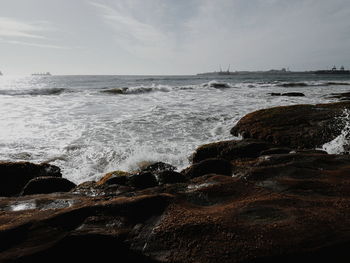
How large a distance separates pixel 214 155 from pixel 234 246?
462 cm

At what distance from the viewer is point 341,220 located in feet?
7.45

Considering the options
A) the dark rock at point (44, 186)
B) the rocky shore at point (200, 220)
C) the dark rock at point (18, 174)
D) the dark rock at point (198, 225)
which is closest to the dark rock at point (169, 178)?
the rocky shore at point (200, 220)

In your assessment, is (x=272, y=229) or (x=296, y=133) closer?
(x=272, y=229)

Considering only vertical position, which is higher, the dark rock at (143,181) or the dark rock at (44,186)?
the dark rock at (143,181)

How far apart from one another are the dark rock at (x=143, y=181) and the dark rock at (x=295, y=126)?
469cm

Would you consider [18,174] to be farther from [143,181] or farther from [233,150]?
[233,150]

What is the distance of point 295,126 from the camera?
8188mm

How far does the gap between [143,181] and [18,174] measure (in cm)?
335

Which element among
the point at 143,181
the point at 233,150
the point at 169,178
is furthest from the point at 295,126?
the point at 143,181

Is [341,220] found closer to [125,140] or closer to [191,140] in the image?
[191,140]

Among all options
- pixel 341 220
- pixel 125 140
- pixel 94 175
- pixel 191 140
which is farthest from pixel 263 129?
pixel 341 220

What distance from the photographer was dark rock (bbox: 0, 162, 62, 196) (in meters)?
5.30

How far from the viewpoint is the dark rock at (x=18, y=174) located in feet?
17.4

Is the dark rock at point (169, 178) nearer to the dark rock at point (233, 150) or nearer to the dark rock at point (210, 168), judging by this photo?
the dark rock at point (210, 168)
